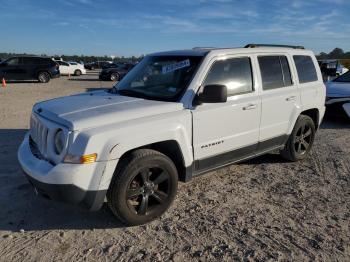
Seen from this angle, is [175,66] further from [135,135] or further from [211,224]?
[211,224]

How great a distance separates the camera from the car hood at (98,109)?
351 centimetres

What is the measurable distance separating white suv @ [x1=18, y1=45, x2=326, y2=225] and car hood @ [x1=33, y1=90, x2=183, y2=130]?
0.01 m

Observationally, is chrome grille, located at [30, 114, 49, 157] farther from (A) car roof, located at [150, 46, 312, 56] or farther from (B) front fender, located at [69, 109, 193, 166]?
(A) car roof, located at [150, 46, 312, 56]

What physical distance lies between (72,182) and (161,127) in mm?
1050

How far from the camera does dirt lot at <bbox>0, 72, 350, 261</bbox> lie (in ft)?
11.1

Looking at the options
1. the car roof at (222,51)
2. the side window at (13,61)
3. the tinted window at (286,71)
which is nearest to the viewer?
the car roof at (222,51)

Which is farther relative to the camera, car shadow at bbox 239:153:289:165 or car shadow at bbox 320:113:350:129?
car shadow at bbox 320:113:350:129

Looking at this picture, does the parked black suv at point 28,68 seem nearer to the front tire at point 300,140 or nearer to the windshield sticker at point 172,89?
the front tire at point 300,140

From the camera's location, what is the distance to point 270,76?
514 centimetres

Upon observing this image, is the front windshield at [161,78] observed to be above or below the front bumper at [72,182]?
above

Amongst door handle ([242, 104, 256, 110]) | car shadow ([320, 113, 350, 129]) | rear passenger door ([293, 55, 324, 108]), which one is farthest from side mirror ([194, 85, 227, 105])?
car shadow ([320, 113, 350, 129])

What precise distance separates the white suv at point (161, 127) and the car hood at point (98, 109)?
0.04 ft

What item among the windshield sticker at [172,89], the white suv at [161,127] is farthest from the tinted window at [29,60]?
the windshield sticker at [172,89]

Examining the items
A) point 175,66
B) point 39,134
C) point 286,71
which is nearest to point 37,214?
point 39,134
